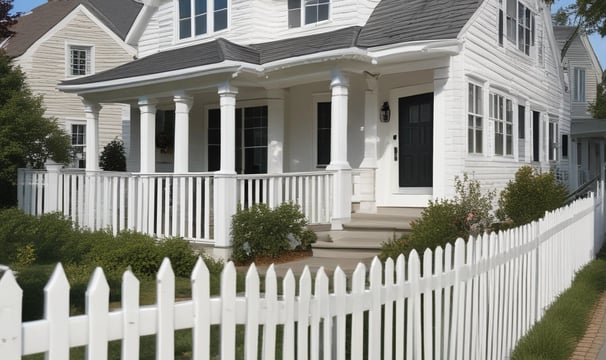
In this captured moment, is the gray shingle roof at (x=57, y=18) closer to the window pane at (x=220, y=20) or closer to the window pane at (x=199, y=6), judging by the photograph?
the window pane at (x=199, y=6)

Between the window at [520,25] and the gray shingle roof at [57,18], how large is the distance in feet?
60.2

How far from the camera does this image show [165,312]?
7.95 ft

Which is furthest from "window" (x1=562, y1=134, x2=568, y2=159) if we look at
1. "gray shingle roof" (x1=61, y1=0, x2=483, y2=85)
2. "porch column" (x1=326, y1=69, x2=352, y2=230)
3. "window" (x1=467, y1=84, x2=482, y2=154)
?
"porch column" (x1=326, y1=69, x2=352, y2=230)

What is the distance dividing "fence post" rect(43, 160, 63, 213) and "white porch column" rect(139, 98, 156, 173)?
6.88 ft

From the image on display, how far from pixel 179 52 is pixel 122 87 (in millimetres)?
1776

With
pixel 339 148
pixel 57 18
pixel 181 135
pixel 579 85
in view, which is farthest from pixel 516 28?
pixel 57 18

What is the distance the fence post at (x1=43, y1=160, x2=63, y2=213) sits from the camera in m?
13.9

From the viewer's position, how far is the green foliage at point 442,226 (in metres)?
7.93

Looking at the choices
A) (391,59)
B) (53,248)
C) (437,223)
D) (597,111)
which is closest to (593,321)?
(437,223)

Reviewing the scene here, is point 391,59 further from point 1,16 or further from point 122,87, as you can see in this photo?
point 1,16

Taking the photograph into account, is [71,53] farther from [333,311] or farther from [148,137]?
[333,311]

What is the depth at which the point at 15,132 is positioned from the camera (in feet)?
47.9

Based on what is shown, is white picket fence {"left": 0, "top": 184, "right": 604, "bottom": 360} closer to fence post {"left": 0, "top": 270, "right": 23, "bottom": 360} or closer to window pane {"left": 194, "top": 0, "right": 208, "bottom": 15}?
fence post {"left": 0, "top": 270, "right": 23, "bottom": 360}

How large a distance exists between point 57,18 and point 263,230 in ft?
67.8
